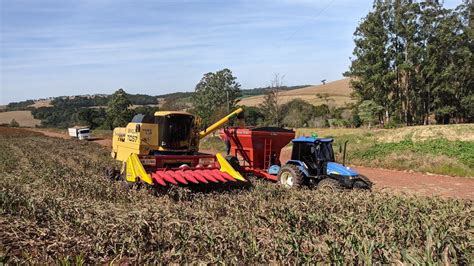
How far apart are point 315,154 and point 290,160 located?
3.18ft

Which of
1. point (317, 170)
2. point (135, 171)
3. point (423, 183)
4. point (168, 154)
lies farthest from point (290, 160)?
point (423, 183)

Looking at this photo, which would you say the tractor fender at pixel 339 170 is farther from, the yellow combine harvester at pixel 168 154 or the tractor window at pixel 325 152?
the yellow combine harvester at pixel 168 154

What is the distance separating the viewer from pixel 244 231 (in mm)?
5539

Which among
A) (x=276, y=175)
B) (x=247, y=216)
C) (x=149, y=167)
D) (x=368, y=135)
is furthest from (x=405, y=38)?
(x=247, y=216)

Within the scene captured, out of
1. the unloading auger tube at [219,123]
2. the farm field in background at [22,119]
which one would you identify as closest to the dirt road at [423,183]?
the unloading auger tube at [219,123]

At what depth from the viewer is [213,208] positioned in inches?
316

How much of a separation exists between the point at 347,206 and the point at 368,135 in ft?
62.5

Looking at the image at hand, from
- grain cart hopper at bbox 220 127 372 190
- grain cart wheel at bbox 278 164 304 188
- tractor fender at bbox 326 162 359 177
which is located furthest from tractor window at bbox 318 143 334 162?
grain cart wheel at bbox 278 164 304 188

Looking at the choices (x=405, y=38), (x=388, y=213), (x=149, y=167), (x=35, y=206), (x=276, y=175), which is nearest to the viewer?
(x=388, y=213)

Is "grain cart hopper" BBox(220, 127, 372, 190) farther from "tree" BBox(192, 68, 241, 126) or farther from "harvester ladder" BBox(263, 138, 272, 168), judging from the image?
"tree" BBox(192, 68, 241, 126)

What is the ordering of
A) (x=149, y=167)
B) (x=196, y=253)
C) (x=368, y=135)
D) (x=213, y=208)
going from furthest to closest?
(x=368, y=135)
(x=149, y=167)
(x=213, y=208)
(x=196, y=253)

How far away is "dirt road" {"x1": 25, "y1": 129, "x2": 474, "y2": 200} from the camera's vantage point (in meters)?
13.0

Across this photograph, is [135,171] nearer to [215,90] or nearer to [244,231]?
[244,231]

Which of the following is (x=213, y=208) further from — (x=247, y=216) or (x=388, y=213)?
(x=388, y=213)
